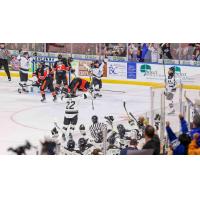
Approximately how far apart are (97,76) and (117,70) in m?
0.24

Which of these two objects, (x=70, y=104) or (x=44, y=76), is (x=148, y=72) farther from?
(x=44, y=76)

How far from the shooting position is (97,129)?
6.66m

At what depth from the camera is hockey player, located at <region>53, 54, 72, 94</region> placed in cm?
674

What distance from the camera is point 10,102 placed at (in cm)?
677

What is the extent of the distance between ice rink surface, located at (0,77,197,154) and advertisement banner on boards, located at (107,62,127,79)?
0.41 feet

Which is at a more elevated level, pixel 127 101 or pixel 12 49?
pixel 12 49

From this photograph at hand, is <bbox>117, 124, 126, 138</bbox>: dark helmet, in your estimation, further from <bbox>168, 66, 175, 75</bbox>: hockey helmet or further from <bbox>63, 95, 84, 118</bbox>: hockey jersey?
<bbox>168, 66, 175, 75</bbox>: hockey helmet

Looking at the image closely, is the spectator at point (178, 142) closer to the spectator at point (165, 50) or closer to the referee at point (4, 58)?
the spectator at point (165, 50)

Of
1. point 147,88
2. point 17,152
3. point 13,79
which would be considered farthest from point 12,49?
point 147,88

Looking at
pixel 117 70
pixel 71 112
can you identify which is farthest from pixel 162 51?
pixel 71 112

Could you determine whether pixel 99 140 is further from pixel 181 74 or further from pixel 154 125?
pixel 181 74

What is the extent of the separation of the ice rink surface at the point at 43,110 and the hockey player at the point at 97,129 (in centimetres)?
5

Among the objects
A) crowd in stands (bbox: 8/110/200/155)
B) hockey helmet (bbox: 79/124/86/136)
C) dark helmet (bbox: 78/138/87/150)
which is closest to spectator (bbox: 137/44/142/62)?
crowd in stands (bbox: 8/110/200/155)

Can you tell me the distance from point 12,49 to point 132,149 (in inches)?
71.4
